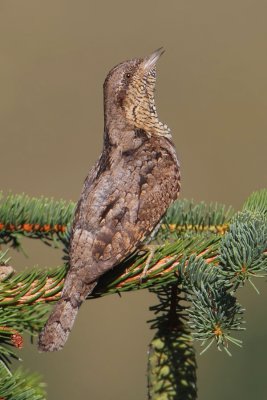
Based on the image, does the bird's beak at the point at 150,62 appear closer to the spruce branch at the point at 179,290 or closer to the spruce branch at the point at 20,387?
the spruce branch at the point at 179,290

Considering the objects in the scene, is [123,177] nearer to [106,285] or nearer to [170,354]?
[106,285]

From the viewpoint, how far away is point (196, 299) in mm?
2828

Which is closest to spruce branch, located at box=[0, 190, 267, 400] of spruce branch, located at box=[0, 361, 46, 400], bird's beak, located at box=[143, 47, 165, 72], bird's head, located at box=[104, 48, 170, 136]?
spruce branch, located at box=[0, 361, 46, 400]

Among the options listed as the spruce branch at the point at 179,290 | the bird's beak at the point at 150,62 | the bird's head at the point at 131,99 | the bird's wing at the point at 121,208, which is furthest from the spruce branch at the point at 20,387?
the bird's beak at the point at 150,62

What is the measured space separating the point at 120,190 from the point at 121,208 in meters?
0.10

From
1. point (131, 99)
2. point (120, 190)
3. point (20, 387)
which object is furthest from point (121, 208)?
point (20, 387)

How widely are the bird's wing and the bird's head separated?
1.15 ft

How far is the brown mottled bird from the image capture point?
315 centimetres

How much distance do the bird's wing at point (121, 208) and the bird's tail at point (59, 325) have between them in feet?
0.53

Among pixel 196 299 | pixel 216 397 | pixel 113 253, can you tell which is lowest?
pixel 196 299

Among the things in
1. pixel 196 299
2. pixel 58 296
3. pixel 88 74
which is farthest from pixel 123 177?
pixel 88 74

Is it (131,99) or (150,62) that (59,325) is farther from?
(150,62)

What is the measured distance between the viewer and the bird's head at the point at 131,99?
4.23m

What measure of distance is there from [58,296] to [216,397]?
4622 millimetres
